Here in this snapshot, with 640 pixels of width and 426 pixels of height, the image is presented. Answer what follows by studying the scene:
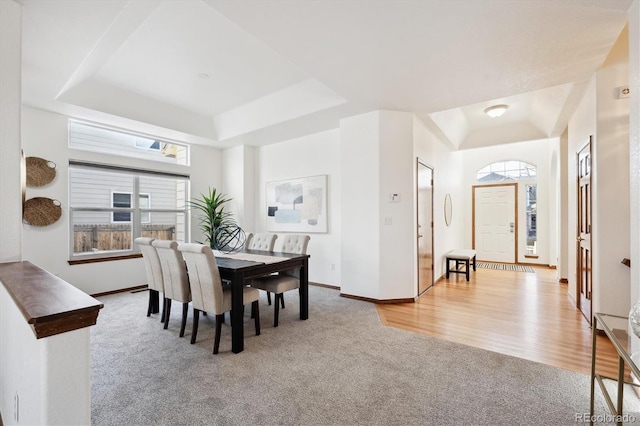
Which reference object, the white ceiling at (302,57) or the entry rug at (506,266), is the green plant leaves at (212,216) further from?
the entry rug at (506,266)

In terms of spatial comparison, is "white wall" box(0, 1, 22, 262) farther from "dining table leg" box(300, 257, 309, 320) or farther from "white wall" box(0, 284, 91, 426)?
"dining table leg" box(300, 257, 309, 320)

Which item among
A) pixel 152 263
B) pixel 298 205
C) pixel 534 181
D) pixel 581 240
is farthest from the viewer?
pixel 534 181

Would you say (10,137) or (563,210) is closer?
(10,137)

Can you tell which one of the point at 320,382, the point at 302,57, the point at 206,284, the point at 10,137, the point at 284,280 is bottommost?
the point at 320,382

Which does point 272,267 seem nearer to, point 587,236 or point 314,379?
point 314,379

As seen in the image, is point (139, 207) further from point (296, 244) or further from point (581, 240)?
point (581, 240)

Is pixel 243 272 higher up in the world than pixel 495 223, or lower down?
lower down

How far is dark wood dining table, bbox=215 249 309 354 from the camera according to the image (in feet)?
8.48

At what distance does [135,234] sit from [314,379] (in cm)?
420

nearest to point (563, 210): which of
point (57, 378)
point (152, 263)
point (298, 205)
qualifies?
point (298, 205)

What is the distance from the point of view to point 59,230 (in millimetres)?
4062

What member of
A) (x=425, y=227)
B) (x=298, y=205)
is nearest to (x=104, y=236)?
(x=298, y=205)

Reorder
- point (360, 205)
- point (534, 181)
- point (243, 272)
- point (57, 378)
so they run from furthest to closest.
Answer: point (534, 181) → point (360, 205) → point (243, 272) → point (57, 378)

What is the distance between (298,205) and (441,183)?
2812 millimetres
